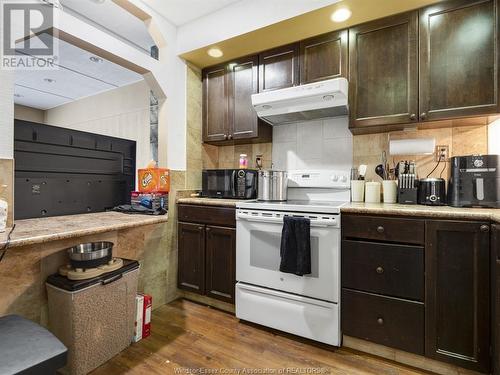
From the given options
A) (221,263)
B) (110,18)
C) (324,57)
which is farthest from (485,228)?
(110,18)

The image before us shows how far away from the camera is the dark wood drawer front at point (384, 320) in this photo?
1.51m

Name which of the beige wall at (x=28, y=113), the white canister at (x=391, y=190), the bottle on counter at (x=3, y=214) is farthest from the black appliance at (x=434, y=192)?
the beige wall at (x=28, y=113)

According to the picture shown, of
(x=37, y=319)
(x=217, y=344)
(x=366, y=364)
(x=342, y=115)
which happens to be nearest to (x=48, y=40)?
(x=37, y=319)

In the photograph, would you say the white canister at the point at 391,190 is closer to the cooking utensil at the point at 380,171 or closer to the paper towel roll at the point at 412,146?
the cooking utensil at the point at 380,171

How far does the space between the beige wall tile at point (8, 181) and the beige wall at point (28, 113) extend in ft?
17.8

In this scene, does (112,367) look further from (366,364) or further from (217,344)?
(366,364)

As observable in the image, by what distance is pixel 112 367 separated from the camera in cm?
154

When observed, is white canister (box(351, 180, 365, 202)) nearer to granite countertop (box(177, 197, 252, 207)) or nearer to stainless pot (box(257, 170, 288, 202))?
stainless pot (box(257, 170, 288, 202))

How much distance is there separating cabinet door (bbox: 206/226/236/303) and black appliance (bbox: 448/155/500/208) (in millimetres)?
1585

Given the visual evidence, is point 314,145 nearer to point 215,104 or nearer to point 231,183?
point 231,183

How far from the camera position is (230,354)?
1661mm

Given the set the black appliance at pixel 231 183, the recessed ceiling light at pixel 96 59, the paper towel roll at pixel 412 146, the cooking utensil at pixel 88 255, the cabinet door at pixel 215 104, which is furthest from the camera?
the recessed ceiling light at pixel 96 59

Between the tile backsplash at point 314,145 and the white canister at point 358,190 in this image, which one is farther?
the tile backsplash at point 314,145

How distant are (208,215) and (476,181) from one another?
6.29 feet
